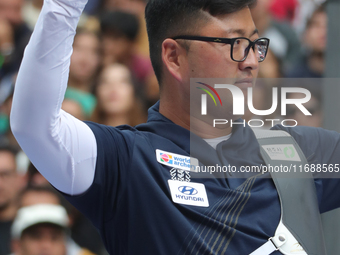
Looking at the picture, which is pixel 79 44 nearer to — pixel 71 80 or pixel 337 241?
pixel 71 80

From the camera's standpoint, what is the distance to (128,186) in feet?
5.23

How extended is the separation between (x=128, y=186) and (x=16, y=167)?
185 cm

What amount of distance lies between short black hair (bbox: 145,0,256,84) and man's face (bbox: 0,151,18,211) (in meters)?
1.63

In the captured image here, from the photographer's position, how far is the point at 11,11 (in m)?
3.85

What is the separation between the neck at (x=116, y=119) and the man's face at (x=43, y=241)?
0.91 m

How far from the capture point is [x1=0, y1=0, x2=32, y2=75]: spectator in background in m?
3.72

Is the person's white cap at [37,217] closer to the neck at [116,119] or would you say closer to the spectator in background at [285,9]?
the neck at [116,119]

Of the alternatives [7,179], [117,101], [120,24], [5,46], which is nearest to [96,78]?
[117,101]

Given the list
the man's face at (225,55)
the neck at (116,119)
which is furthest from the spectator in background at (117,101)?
the man's face at (225,55)

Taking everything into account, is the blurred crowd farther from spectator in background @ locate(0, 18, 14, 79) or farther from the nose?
the nose

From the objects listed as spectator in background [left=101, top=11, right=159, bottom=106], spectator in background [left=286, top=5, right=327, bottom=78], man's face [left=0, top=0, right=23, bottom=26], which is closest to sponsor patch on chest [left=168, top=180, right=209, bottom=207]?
spectator in background [left=101, top=11, right=159, bottom=106]

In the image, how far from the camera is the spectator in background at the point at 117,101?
3.58 meters

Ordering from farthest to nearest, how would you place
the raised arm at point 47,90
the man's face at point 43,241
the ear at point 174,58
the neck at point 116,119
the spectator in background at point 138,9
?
1. the spectator in background at point 138,9
2. the neck at point 116,119
3. the man's face at point 43,241
4. the ear at point 174,58
5. the raised arm at point 47,90

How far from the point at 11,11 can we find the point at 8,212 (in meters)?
1.71
